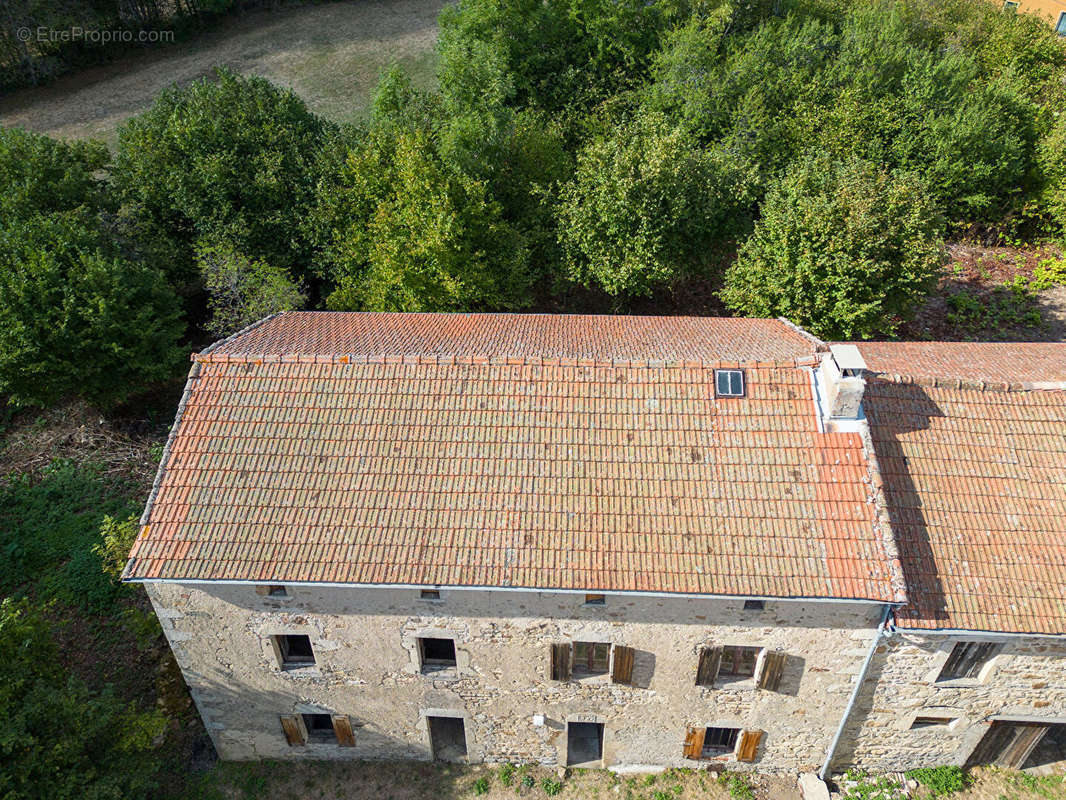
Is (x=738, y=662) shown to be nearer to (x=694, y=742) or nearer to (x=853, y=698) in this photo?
(x=853, y=698)

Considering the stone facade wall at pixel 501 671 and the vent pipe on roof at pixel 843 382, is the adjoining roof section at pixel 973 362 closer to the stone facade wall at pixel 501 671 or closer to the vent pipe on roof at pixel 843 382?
the vent pipe on roof at pixel 843 382

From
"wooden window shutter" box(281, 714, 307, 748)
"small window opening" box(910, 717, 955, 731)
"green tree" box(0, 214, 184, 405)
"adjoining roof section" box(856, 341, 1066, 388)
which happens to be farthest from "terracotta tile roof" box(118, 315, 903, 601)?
"green tree" box(0, 214, 184, 405)

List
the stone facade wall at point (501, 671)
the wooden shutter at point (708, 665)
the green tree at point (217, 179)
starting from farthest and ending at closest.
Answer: the green tree at point (217, 179), the wooden shutter at point (708, 665), the stone facade wall at point (501, 671)

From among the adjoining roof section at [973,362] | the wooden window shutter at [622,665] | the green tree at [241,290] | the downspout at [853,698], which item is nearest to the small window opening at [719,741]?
the downspout at [853,698]

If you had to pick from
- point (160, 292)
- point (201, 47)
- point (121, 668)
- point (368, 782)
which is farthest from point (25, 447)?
point (201, 47)

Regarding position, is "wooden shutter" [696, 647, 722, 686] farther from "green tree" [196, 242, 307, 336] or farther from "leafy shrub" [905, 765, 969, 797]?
"green tree" [196, 242, 307, 336]

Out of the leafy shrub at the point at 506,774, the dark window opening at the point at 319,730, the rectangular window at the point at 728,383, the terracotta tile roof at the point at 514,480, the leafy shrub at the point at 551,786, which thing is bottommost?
the leafy shrub at the point at 551,786

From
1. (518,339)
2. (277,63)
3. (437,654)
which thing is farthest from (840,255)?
(277,63)
